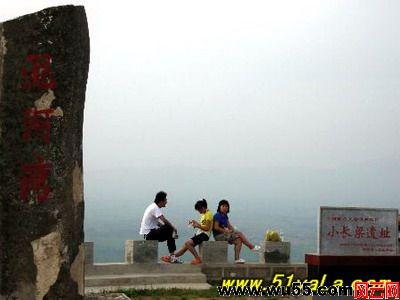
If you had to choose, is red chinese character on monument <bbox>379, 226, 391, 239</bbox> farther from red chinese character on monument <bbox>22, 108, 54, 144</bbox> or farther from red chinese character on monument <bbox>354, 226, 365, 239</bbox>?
red chinese character on monument <bbox>22, 108, 54, 144</bbox>

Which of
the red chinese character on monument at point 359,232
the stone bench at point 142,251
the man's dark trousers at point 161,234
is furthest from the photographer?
the man's dark trousers at point 161,234

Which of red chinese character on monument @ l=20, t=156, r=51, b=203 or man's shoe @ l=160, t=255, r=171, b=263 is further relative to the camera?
man's shoe @ l=160, t=255, r=171, b=263

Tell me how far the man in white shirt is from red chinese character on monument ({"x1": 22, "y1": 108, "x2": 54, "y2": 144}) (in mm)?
6417

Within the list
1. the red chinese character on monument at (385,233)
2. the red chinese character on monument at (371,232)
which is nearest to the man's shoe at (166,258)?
the red chinese character on monument at (371,232)

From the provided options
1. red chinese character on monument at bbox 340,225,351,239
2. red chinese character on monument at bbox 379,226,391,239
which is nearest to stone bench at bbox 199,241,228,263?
red chinese character on monument at bbox 340,225,351,239

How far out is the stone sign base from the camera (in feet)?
39.6

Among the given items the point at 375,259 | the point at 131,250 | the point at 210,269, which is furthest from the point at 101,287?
the point at 375,259

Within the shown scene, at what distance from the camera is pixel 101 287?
12039 mm

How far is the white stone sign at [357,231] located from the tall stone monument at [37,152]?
6643mm

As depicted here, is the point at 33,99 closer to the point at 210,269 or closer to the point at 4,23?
the point at 4,23

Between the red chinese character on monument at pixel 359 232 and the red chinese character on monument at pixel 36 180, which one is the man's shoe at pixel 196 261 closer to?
the red chinese character on monument at pixel 359 232

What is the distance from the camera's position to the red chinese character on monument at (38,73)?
21.0 ft

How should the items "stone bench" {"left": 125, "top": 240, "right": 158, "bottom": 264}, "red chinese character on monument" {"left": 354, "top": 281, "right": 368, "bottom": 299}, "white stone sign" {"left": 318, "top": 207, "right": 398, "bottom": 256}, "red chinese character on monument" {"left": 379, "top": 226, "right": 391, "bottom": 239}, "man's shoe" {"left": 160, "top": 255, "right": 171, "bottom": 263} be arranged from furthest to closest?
"man's shoe" {"left": 160, "top": 255, "right": 171, "bottom": 263}
"stone bench" {"left": 125, "top": 240, "right": 158, "bottom": 264}
"red chinese character on monument" {"left": 379, "top": 226, "right": 391, "bottom": 239}
"white stone sign" {"left": 318, "top": 207, "right": 398, "bottom": 256}
"red chinese character on monument" {"left": 354, "top": 281, "right": 368, "bottom": 299}

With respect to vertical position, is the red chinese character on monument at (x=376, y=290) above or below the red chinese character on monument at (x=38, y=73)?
below
